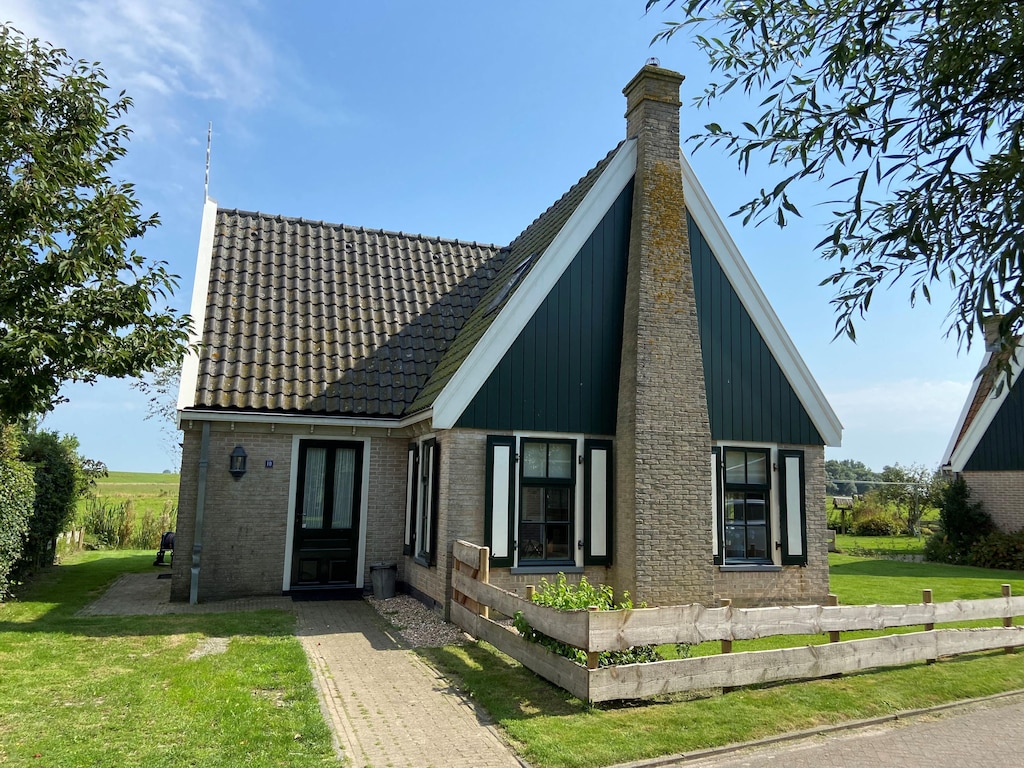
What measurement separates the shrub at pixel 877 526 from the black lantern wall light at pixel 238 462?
28824 millimetres

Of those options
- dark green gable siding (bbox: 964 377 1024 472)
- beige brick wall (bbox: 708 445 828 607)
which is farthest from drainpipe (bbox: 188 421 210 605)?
dark green gable siding (bbox: 964 377 1024 472)

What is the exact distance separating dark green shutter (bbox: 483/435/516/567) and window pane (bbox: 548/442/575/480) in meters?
0.72

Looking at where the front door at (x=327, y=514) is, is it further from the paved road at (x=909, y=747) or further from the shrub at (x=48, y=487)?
the paved road at (x=909, y=747)

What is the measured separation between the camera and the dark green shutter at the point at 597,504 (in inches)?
448

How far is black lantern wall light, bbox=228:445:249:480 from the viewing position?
12047 millimetres

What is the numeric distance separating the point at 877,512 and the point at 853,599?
21.8 meters

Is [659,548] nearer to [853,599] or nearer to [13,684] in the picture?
[853,599]

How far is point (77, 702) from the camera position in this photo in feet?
21.9

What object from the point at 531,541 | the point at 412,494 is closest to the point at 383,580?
the point at 412,494

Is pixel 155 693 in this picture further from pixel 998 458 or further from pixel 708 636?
pixel 998 458

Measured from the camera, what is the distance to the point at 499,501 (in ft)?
35.9

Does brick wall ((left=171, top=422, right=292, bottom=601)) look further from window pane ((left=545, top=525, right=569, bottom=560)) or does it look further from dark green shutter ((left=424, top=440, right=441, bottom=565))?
window pane ((left=545, top=525, right=569, bottom=560))

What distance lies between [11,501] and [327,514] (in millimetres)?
4886

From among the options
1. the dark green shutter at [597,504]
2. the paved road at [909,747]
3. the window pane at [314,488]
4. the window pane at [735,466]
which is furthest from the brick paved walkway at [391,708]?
the window pane at [735,466]
